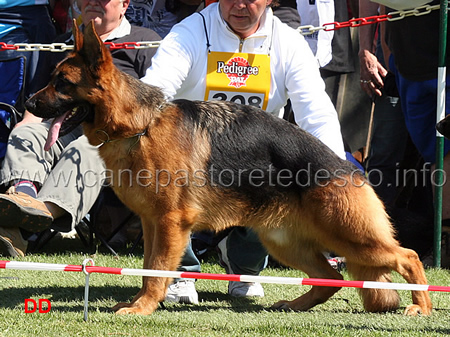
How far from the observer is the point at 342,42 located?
7629 millimetres

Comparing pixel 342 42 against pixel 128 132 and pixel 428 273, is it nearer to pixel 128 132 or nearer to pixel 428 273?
pixel 428 273

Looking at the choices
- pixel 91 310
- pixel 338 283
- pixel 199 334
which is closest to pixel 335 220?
pixel 338 283

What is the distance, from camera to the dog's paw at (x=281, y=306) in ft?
14.8

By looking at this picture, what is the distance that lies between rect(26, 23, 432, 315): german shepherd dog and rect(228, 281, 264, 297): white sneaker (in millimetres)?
723

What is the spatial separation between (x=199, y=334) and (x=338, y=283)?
2.71 feet

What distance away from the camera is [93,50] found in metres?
3.93

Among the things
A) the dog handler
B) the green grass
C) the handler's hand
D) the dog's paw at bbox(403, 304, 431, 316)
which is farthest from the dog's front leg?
the handler's hand

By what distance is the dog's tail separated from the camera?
4.28 meters

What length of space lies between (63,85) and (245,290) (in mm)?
1995

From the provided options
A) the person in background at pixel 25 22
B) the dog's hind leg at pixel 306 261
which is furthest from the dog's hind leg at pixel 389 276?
the person in background at pixel 25 22

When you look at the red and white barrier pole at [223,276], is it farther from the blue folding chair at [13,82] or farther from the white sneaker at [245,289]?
the blue folding chair at [13,82]

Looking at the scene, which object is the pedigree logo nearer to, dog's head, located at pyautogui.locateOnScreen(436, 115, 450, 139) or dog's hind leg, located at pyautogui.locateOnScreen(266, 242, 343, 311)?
dog's hind leg, located at pyautogui.locateOnScreen(266, 242, 343, 311)

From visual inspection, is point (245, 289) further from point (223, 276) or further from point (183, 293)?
point (223, 276)

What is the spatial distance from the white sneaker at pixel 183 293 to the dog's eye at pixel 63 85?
5.16 feet
